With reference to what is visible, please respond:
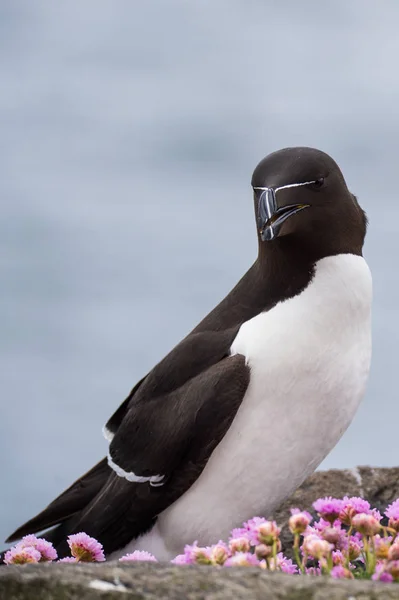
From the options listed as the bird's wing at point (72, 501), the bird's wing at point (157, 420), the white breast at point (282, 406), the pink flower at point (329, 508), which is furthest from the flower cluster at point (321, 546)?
the bird's wing at point (72, 501)

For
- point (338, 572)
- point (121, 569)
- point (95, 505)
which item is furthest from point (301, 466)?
point (121, 569)

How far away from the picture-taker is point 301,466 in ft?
22.3

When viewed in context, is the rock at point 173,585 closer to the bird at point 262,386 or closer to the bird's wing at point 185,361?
the bird at point 262,386

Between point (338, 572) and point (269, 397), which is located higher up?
point (269, 397)

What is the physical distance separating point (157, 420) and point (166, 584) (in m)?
3.06

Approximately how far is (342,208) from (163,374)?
164 cm

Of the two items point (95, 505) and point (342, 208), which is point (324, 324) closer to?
point (342, 208)

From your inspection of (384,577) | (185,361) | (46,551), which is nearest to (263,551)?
(384,577)

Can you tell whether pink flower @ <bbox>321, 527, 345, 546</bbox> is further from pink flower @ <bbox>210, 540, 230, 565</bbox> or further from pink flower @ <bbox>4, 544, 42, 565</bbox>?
pink flower @ <bbox>4, 544, 42, 565</bbox>

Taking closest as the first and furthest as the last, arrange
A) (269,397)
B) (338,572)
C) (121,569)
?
(121,569)
(338,572)
(269,397)

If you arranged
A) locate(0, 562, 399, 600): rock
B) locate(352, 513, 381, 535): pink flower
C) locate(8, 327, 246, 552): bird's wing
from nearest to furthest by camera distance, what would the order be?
locate(0, 562, 399, 600): rock < locate(352, 513, 381, 535): pink flower < locate(8, 327, 246, 552): bird's wing

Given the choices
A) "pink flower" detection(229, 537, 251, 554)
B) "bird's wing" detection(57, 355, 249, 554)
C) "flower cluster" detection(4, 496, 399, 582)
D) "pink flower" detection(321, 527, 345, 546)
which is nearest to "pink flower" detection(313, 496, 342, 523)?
"flower cluster" detection(4, 496, 399, 582)

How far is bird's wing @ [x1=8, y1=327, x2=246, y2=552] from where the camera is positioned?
6648 millimetres

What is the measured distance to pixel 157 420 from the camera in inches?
271
